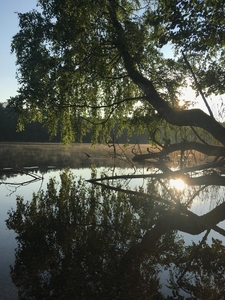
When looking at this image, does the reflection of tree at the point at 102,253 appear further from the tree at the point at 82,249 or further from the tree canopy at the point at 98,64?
the tree canopy at the point at 98,64

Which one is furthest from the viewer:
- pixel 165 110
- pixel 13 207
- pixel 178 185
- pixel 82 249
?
pixel 178 185

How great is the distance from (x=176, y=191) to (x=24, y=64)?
299 inches

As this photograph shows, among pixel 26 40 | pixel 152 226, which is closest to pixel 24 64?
pixel 26 40

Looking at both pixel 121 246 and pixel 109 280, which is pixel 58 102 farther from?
pixel 109 280

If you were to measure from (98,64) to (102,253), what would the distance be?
9.02m

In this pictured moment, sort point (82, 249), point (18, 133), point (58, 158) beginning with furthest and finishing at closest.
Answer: point (18, 133) → point (58, 158) → point (82, 249)

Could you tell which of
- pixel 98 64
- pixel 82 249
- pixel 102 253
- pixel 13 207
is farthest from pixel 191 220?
pixel 98 64

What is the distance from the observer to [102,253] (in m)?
4.55

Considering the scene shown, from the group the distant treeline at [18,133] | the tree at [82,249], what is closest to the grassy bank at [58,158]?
the tree at [82,249]

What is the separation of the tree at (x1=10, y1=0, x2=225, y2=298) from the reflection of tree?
1.01m

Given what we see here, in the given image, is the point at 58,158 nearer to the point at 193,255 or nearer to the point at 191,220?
the point at 191,220

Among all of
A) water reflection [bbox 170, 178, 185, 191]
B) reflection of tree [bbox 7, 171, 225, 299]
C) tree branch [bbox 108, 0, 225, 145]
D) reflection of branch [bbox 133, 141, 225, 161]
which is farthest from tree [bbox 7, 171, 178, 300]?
tree branch [bbox 108, 0, 225, 145]

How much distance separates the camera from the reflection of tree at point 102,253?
3588 mm

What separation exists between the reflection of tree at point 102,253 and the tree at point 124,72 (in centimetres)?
101
